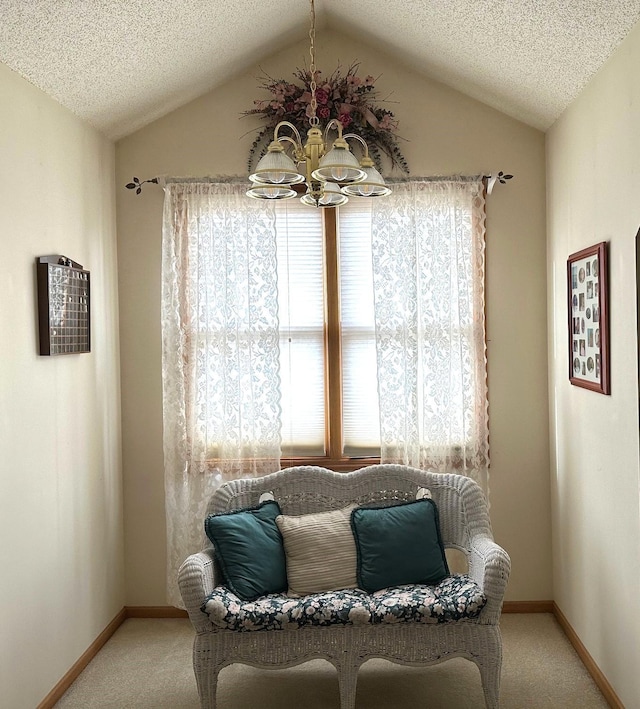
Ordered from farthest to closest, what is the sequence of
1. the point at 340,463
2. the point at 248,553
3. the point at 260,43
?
the point at 340,463 → the point at 260,43 → the point at 248,553

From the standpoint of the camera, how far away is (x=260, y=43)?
12.8 ft

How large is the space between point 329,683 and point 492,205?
2565 mm

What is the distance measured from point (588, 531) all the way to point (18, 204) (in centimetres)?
281

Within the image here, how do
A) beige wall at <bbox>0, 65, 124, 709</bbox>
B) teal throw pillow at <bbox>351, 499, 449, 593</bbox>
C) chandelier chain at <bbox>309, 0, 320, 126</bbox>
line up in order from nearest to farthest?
chandelier chain at <bbox>309, 0, 320, 126</bbox>, beige wall at <bbox>0, 65, 124, 709</bbox>, teal throw pillow at <bbox>351, 499, 449, 593</bbox>

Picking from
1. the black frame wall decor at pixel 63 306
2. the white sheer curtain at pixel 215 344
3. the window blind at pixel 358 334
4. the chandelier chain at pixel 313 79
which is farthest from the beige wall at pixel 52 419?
the window blind at pixel 358 334

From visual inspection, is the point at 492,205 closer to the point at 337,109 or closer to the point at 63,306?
the point at 337,109

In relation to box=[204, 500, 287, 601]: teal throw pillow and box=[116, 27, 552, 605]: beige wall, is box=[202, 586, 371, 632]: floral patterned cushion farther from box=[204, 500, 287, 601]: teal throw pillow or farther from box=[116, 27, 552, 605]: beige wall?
box=[116, 27, 552, 605]: beige wall

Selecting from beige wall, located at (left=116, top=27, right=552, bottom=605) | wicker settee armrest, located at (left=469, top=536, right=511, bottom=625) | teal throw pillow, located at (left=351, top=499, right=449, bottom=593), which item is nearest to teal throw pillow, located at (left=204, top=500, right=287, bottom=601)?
teal throw pillow, located at (left=351, top=499, right=449, bottom=593)

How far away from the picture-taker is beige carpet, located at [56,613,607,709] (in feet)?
10.6

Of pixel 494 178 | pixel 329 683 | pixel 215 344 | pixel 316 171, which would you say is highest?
pixel 494 178

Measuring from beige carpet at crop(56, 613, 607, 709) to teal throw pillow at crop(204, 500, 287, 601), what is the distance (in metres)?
0.48

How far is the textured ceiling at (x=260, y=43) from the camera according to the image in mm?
2820

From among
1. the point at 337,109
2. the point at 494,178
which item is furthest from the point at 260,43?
the point at 494,178

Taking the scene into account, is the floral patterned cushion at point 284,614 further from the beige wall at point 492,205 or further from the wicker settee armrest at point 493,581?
the beige wall at point 492,205
